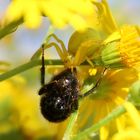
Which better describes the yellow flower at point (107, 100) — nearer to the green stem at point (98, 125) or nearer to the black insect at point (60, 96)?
the black insect at point (60, 96)

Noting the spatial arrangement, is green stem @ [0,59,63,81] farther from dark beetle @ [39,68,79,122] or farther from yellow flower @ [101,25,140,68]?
yellow flower @ [101,25,140,68]

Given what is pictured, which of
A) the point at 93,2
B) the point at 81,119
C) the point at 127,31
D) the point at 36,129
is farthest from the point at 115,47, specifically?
the point at 36,129

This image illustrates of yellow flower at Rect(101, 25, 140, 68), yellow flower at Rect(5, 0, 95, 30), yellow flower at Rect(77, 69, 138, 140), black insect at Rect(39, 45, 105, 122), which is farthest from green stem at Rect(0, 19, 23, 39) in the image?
yellow flower at Rect(77, 69, 138, 140)

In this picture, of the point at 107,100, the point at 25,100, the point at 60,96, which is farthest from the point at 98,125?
the point at 25,100

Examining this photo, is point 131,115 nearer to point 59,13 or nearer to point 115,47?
point 59,13

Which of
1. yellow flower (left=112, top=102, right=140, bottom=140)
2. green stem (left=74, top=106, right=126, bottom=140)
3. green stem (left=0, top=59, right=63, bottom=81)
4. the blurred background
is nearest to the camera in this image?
yellow flower (left=112, top=102, right=140, bottom=140)

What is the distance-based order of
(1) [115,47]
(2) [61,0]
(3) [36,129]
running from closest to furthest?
(2) [61,0] < (1) [115,47] < (3) [36,129]

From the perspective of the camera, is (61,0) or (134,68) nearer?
(61,0)

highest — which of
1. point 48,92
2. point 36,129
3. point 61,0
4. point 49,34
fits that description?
point 61,0
